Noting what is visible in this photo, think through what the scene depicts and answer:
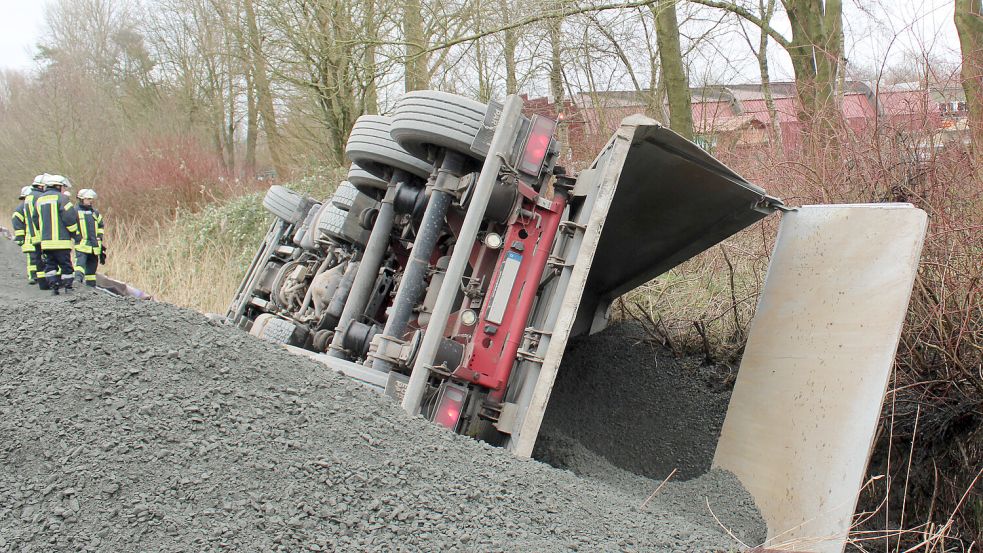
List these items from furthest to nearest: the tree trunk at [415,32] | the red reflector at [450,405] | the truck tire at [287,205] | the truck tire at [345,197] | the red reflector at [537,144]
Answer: the tree trunk at [415,32], the truck tire at [287,205], the truck tire at [345,197], the red reflector at [537,144], the red reflector at [450,405]

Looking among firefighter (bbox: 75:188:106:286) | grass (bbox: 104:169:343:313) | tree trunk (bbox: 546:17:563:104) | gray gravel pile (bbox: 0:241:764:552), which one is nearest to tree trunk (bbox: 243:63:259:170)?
grass (bbox: 104:169:343:313)

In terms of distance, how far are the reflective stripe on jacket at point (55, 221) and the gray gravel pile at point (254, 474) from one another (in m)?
5.67

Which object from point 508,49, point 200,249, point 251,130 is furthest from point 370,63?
point 251,130

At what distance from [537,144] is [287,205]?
12.1ft

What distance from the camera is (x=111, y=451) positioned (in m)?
2.60

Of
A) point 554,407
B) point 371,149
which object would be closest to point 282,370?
point 371,149

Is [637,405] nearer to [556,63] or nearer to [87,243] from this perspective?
[556,63]

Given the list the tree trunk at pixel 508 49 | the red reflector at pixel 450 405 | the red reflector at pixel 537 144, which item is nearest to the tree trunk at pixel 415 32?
the tree trunk at pixel 508 49

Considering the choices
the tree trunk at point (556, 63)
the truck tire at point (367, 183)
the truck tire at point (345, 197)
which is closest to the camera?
the truck tire at point (367, 183)

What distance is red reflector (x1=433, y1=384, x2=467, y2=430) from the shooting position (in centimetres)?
336

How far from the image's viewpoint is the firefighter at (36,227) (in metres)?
8.55

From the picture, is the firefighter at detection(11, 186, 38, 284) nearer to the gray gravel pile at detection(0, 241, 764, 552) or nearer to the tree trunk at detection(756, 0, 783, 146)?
the gray gravel pile at detection(0, 241, 764, 552)

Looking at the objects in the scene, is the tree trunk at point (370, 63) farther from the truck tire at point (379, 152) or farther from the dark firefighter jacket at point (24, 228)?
the truck tire at point (379, 152)

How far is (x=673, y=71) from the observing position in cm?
871
